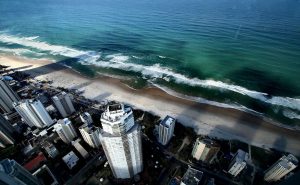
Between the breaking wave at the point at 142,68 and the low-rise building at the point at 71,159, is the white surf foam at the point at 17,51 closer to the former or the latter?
the breaking wave at the point at 142,68

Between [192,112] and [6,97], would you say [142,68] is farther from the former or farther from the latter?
[6,97]

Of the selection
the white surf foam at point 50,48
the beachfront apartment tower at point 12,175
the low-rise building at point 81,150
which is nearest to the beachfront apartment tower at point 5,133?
the low-rise building at point 81,150

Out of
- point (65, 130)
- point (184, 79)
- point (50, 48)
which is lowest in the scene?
point (50, 48)

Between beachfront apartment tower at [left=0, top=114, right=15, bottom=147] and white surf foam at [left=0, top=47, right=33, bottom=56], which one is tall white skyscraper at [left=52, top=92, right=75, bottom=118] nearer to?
beachfront apartment tower at [left=0, top=114, right=15, bottom=147]

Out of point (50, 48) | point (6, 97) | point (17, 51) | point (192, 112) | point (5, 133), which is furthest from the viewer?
point (50, 48)

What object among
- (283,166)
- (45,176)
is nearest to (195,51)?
(283,166)

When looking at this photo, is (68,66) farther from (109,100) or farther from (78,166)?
(78,166)
